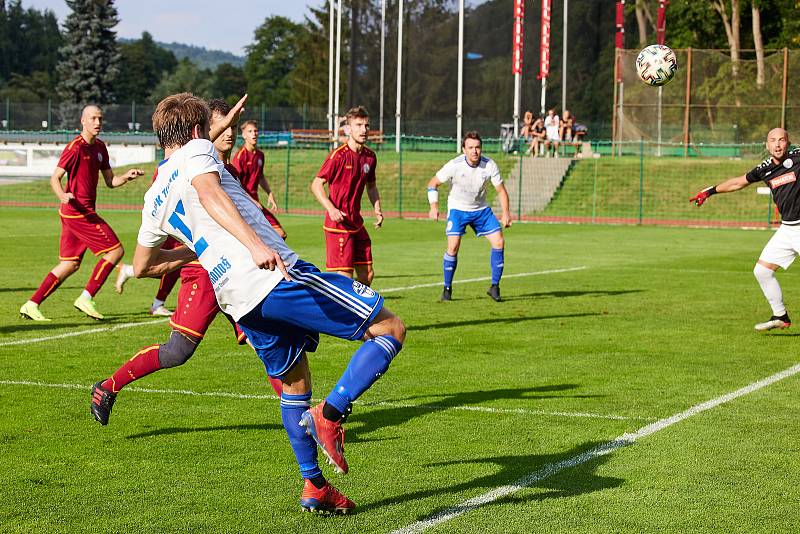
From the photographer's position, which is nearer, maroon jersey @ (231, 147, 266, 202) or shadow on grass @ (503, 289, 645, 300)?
maroon jersey @ (231, 147, 266, 202)

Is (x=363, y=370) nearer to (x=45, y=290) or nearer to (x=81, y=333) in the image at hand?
(x=81, y=333)

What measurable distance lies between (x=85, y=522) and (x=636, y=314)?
30.6ft

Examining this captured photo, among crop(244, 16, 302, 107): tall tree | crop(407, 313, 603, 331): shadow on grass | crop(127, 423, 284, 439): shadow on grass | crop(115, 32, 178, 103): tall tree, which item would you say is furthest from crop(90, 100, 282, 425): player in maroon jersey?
crop(244, 16, 302, 107): tall tree

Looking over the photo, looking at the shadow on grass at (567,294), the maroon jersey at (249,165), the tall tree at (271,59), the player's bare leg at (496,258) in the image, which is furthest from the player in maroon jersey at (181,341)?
the tall tree at (271,59)

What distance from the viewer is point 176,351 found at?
7266 millimetres

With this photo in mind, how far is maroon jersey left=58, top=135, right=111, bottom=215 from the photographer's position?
41.6 feet


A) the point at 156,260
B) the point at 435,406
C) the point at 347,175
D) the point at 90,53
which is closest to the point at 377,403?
the point at 435,406

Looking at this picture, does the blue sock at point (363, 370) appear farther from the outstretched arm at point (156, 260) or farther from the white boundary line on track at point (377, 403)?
the white boundary line on track at point (377, 403)

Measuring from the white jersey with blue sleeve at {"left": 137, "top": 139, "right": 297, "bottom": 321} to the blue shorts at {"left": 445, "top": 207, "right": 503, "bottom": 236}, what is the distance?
10261 mm

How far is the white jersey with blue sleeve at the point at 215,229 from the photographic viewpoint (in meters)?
5.18

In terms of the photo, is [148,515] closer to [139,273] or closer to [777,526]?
[139,273]

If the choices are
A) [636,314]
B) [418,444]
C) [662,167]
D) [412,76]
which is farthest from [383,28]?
[418,444]

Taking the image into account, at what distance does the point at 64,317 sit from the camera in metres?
12.8

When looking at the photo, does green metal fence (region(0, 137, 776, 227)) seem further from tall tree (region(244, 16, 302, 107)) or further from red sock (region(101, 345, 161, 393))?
tall tree (region(244, 16, 302, 107))
